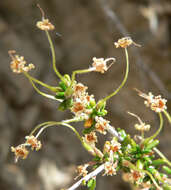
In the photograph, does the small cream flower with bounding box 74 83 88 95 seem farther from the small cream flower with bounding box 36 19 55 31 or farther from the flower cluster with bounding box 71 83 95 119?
the small cream flower with bounding box 36 19 55 31

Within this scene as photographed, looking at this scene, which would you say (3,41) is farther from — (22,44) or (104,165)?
(104,165)

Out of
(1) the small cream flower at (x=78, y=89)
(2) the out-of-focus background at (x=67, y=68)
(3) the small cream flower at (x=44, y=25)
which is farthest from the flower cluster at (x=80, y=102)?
(2) the out-of-focus background at (x=67, y=68)

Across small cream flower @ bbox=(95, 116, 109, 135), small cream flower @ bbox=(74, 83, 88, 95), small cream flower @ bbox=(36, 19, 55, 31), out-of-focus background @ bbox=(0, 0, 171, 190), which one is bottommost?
small cream flower @ bbox=(95, 116, 109, 135)

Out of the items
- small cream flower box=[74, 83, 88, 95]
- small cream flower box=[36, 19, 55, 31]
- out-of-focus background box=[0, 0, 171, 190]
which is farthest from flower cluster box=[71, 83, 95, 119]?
out-of-focus background box=[0, 0, 171, 190]

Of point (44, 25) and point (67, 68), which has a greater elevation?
point (67, 68)

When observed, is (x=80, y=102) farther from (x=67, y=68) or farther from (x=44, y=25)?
(x=67, y=68)

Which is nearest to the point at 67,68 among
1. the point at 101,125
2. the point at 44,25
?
the point at 44,25

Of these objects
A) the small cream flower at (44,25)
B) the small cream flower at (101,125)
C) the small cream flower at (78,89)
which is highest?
the small cream flower at (44,25)

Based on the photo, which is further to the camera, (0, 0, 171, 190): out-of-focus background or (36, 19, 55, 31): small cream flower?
(0, 0, 171, 190): out-of-focus background

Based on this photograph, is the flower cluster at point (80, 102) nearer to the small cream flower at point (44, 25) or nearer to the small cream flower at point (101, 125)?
the small cream flower at point (101, 125)
